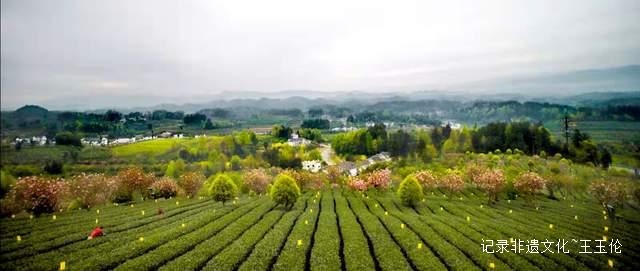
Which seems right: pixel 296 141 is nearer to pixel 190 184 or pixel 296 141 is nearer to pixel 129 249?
pixel 190 184

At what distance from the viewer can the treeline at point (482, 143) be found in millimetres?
57600

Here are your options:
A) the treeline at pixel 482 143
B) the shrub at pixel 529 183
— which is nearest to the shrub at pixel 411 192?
the shrub at pixel 529 183

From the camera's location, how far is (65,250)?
1747 cm

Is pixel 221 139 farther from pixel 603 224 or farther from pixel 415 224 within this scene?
pixel 603 224

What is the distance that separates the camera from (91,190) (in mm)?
36062

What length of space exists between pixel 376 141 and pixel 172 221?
74426 mm

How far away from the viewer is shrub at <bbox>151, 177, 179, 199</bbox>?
4259 centimetres

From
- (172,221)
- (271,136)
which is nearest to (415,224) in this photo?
(172,221)

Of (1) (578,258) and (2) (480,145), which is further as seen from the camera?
(2) (480,145)

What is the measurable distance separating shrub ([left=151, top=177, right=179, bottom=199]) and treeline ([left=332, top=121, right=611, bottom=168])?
180ft

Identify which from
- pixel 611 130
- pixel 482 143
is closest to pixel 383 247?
pixel 611 130

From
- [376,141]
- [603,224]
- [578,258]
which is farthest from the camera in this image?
[376,141]

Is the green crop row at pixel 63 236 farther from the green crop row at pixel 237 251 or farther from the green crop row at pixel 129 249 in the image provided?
the green crop row at pixel 237 251

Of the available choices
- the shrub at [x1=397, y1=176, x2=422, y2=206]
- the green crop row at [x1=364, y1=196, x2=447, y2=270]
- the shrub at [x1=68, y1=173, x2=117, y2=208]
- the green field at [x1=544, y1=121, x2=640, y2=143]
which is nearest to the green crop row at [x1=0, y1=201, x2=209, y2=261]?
the shrub at [x1=68, y1=173, x2=117, y2=208]
